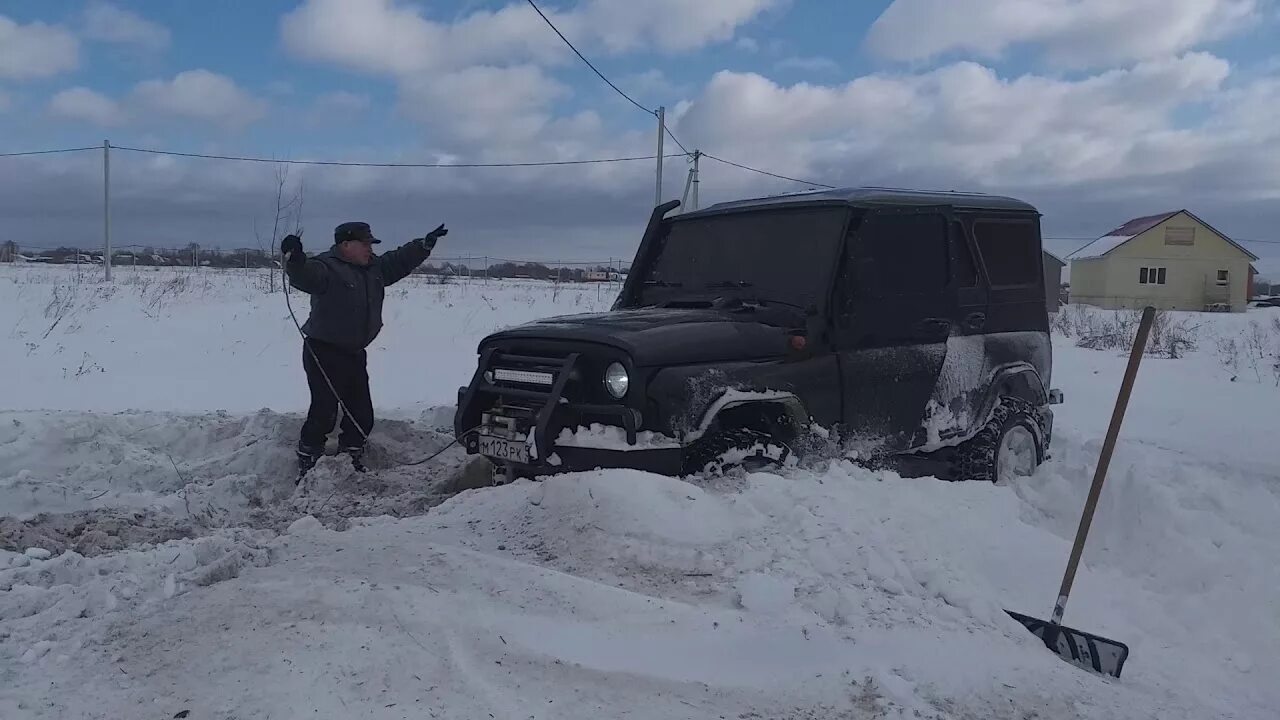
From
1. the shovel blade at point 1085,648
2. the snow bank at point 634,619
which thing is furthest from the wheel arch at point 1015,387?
the shovel blade at point 1085,648

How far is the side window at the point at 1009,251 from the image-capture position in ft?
19.8

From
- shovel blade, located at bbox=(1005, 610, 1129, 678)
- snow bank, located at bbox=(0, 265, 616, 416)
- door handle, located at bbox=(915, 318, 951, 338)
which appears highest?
door handle, located at bbox=(915, 318, 951, 338)

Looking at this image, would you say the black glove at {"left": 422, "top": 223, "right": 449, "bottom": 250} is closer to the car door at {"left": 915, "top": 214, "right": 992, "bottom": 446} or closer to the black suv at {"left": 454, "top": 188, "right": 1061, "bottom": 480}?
the black suv at {"left": 454, "top": 188, "right": 1061, "bottom": 480}

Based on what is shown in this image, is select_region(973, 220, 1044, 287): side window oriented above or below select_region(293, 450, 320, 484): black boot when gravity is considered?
above

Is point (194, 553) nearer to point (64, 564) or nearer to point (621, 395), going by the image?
point (64, 564)

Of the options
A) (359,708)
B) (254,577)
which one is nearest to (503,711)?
(359,708)

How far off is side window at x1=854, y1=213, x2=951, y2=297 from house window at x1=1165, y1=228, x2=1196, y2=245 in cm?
4648

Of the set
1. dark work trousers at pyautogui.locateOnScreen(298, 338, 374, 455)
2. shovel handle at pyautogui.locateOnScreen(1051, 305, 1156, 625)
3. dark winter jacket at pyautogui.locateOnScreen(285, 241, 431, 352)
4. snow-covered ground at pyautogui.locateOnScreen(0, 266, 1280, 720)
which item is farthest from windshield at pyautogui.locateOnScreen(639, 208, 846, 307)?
dark work trousers at pyautogui.locateOnScreen(298, 338, 374, 455)

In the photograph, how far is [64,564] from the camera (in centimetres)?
363

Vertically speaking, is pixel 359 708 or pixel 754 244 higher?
pixel 754 244

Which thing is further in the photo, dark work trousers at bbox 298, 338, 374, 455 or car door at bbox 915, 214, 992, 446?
dark work trousers at bbox 298, 338, 374, 455

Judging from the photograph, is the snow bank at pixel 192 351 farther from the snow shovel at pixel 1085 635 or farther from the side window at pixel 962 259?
the snow shovel at pixel 1085 635

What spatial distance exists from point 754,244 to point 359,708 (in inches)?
147

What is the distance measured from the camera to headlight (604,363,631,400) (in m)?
4.40
